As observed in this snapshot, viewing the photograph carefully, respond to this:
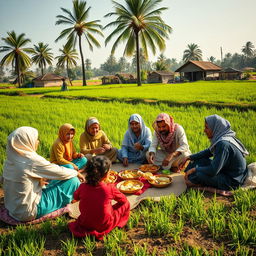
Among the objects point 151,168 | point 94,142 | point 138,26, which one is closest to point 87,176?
point 151,168

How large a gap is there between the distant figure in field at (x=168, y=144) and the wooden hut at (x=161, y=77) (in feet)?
106

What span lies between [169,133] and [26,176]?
233 cm

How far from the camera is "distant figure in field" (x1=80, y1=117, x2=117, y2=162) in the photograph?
3895mm

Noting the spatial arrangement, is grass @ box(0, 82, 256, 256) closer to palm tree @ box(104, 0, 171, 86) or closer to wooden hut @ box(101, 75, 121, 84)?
palm tree @ box(104, 0, 171, 86)

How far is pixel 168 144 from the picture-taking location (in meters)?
3.69

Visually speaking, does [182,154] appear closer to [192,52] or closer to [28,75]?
[28,75]

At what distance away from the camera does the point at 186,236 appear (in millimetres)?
2004

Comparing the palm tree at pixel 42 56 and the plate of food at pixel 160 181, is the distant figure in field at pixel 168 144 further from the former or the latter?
the palm tree at pixel 42 56

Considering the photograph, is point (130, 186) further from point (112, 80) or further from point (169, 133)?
point (112, 80)

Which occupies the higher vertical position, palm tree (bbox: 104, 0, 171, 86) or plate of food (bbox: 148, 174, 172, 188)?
palm tree (bbox: 104, 0, 171, 86)

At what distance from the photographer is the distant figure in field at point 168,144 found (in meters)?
3.47

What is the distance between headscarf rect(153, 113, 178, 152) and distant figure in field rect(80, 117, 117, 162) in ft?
3.14

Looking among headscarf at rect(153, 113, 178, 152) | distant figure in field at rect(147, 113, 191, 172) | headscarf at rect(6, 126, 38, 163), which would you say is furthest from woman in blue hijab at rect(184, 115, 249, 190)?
headscarf at rect(6, 126, 38, 163)

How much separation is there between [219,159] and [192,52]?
192ft
